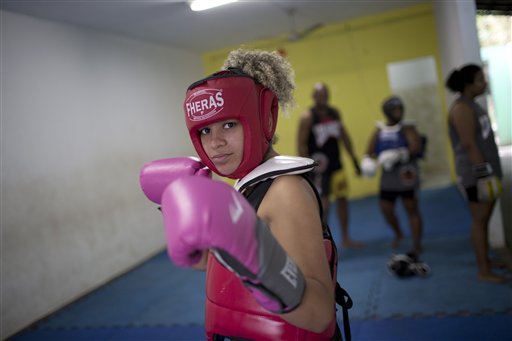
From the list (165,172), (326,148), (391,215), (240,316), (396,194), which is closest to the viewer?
(240,316)

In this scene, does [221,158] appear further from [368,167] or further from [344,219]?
[344,219]

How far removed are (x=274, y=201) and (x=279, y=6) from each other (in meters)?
4.88

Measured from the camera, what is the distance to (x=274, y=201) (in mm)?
1131

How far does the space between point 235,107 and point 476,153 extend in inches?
96.0

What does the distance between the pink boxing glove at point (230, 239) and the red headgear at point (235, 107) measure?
13.0 inches

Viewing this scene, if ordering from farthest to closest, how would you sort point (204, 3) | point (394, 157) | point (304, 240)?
1. point (204, 3)
2. point (394, 157)
3. point (304, 240)

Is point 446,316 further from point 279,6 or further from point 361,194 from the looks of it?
point 361,194

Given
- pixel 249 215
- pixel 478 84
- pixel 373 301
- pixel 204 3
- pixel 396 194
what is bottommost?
pixel 373 301

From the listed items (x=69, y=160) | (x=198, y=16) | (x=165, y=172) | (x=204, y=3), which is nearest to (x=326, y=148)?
(x=204, y=3)

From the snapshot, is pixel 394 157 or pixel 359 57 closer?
pixel 394 157

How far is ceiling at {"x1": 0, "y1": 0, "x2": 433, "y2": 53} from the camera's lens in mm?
4395

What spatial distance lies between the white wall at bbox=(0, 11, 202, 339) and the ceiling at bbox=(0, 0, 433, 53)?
0.22 metres

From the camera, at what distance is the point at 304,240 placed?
3.44 feet

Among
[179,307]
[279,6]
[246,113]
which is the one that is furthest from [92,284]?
[246,113]
